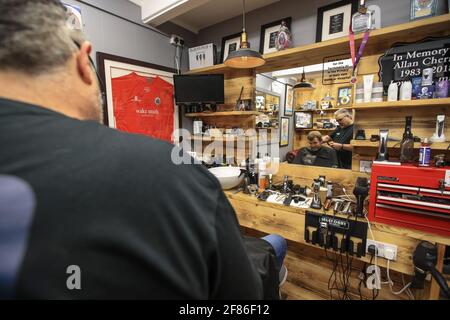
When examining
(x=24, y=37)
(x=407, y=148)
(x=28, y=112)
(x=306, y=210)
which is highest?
(x=24, y=37)

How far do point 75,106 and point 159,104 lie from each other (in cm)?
209

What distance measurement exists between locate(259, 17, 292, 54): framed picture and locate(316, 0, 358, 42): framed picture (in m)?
0.30

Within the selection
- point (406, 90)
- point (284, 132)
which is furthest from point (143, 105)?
point (406, 90)

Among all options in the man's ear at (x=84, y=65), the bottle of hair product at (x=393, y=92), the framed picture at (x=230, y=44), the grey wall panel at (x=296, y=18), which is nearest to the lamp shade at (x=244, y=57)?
the grey wall panel at (x=296, y=18)

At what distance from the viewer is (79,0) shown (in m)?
1.78

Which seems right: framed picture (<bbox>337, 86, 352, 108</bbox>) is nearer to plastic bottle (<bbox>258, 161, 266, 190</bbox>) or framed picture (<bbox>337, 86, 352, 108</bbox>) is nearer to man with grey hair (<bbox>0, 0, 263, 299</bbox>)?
plastic bottle (<bbox>258, 161, 266, 190</bbox>)

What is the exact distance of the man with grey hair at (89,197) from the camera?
33 cm

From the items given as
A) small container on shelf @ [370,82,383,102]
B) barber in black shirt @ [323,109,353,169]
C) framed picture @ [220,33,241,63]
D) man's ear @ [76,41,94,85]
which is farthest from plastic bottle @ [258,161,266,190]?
man's ear @ [76,41,94,85]

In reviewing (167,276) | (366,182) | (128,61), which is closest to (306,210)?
(366,182)

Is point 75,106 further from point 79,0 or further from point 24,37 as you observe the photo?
point 79,0

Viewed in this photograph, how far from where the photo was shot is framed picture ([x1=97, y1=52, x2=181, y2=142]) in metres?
2.05

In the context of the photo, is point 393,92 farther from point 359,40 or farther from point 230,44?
point 230,44

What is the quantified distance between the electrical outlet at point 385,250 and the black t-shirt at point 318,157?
745 millimetres

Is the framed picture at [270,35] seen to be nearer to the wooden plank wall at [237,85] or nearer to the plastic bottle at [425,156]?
the wooden plank wall at [237,85]
